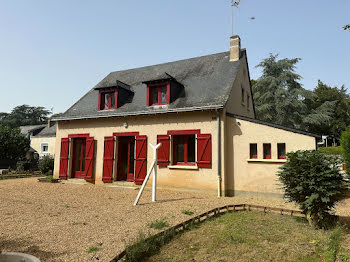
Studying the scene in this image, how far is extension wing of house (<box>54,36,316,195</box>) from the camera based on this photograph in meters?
9.31

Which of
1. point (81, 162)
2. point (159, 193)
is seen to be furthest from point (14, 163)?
point (159, 193)

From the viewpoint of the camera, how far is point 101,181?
11898mm

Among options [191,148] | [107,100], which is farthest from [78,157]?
[191,148]

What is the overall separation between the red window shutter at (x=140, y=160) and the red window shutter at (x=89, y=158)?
266cm

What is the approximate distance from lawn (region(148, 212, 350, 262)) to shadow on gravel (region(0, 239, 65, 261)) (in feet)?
5.71

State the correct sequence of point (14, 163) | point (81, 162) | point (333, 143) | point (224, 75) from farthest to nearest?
1. point (333, 143)
2. point (14, 163)
3. point (81, 162)
4. point (224, 75)

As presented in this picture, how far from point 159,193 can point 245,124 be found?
465 centimetres

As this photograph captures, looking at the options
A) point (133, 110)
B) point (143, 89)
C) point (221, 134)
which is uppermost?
point (143, 89)

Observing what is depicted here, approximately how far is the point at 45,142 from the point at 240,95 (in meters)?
27.0

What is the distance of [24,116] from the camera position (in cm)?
5719

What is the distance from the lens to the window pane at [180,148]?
1065cm

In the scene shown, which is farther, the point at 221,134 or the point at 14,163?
the point at 14,163

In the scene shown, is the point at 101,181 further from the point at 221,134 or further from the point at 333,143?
the point at 333,143

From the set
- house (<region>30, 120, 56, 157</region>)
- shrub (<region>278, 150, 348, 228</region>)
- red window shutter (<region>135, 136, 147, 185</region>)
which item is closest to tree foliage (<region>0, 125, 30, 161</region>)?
house (<region>30, 120, 56, 157</region>)
